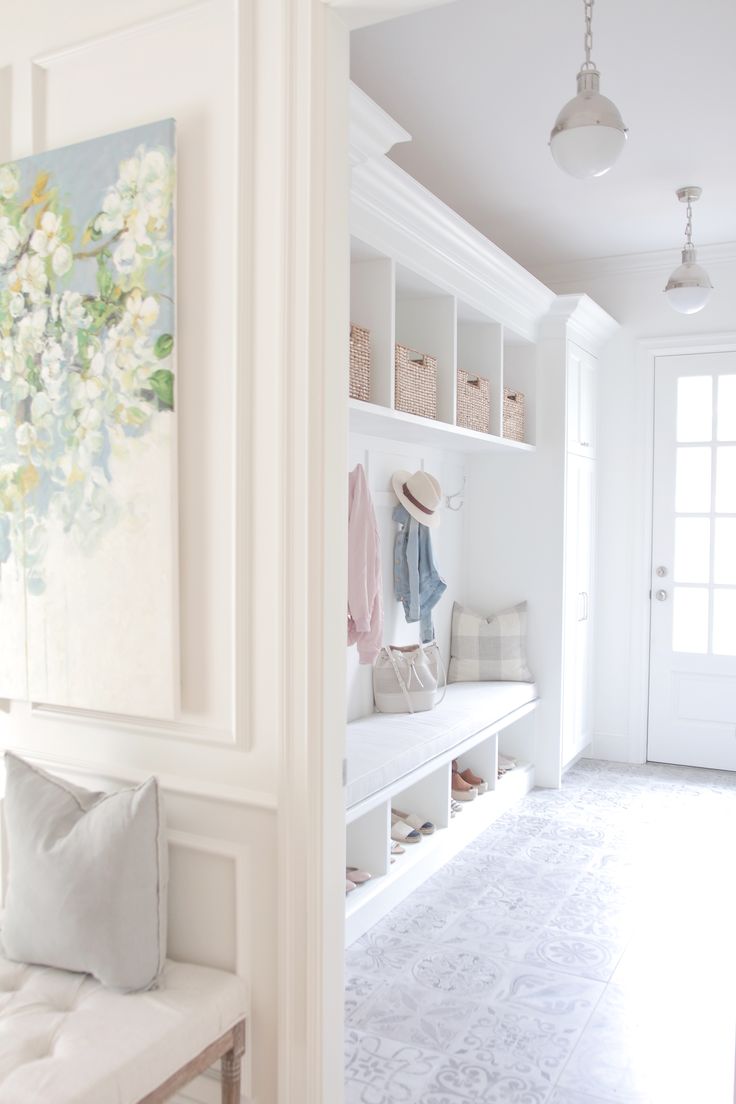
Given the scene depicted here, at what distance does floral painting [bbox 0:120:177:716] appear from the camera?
1.78 metres

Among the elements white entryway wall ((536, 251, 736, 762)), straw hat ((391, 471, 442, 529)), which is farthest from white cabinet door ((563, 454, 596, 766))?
straw hat ((391, 471, 442, 529))

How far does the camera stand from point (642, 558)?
16.8ft

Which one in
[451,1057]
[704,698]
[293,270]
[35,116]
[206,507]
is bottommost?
[451,1057]

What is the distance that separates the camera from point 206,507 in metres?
1.78

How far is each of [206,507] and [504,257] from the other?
8.21 ft

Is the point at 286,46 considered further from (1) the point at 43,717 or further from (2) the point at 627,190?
(2) the point at 627,190

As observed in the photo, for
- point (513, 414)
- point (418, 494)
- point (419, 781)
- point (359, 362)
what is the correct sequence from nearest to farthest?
point (359, 362)
point (419, 781)
point (418, 494)
point (513, 414)

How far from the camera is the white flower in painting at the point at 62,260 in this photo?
1.88 m

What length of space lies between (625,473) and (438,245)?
2259mm

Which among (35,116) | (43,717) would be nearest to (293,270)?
(35,116)

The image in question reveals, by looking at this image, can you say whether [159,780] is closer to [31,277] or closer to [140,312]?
[140,312]

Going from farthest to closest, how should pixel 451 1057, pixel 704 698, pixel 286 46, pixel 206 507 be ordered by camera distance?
pixel 704 698 → pixel 451 1057 → pixel 206 507 → pixel 286 46

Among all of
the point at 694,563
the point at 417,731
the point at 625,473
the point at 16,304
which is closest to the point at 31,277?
the point at 16,304

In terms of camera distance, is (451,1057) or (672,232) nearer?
(451,1057)
